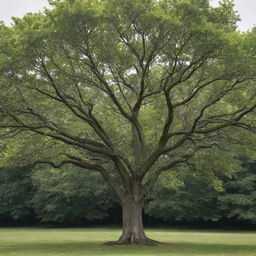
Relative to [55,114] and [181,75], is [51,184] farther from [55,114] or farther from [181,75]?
[181,75]

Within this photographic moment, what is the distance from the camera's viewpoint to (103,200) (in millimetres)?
59969

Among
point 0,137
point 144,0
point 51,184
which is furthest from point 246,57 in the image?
point 51,184

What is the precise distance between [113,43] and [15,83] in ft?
17.1

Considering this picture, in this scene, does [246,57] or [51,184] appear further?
[51,184]

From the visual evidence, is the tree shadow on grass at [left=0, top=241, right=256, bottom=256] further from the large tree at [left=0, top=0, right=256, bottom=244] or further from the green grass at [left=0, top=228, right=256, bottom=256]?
the large tree at [left=0, top=0, right=256, bottom=244]

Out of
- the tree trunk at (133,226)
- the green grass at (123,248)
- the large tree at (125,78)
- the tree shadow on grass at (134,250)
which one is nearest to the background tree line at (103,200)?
the green grass at (123,248)

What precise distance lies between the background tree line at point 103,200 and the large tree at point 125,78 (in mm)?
24788

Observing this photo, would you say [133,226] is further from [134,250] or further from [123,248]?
[134,250]

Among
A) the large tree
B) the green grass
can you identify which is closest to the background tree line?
the green grass

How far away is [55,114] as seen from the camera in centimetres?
2531

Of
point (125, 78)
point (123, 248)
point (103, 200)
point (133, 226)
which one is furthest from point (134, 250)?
point (103, 200)

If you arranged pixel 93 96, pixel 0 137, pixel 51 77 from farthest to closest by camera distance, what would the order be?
1. pixel 93 96
2. pixel 0 137
3. pixel 51 77

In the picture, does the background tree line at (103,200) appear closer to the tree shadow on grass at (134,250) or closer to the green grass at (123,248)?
the green grass at (123,248)

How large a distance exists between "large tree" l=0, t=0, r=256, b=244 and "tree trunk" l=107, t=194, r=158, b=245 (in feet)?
0.19
